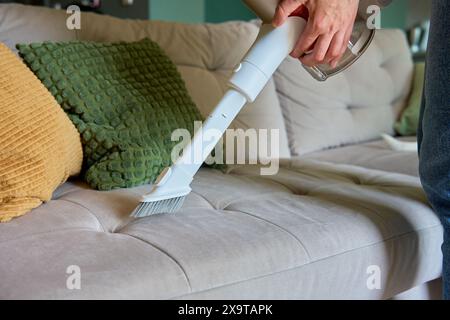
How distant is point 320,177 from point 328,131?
46cm

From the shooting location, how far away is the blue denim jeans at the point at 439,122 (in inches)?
34.3

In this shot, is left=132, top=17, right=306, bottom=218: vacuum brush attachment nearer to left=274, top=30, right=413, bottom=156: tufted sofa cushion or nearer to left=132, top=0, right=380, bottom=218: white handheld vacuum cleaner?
left=132, top=0, right=380, bottom=218: white handheld vacuum cleaner

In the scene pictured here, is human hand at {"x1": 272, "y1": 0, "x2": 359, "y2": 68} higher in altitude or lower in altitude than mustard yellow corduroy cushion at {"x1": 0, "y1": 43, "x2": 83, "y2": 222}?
higher

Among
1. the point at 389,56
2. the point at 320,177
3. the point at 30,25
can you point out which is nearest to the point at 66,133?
the point at 30,25

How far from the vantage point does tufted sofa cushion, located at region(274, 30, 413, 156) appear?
1.56 meters

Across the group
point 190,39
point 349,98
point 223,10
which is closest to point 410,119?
point 349,98

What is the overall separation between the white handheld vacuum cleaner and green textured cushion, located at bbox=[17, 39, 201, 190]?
17cm

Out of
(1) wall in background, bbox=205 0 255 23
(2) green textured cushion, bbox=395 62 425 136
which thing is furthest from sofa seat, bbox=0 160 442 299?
(1) wall in background, bbox=205 0 255 23

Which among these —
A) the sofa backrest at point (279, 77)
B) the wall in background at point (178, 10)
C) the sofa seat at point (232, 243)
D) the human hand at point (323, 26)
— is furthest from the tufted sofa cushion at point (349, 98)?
the wall in background at point (178, 10)

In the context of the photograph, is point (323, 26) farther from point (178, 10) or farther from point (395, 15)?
point (178, 10)

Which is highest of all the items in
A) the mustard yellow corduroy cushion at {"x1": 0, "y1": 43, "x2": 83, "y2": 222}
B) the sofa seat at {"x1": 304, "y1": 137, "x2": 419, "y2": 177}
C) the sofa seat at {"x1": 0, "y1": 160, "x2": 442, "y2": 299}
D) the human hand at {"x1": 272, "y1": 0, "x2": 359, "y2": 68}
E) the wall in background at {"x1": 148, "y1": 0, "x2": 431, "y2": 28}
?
the human hand at {"x1": 272, "y1": 0, "x2": 359, "y2": 68}

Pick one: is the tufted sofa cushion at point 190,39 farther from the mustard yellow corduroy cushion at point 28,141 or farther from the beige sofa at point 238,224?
the mustard yellow corduroy cushion at point 28,141

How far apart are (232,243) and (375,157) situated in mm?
830

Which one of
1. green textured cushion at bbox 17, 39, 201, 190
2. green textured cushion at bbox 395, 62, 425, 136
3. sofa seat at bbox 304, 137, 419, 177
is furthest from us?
green textured cushion at bbox 395, 62, 425, 136
